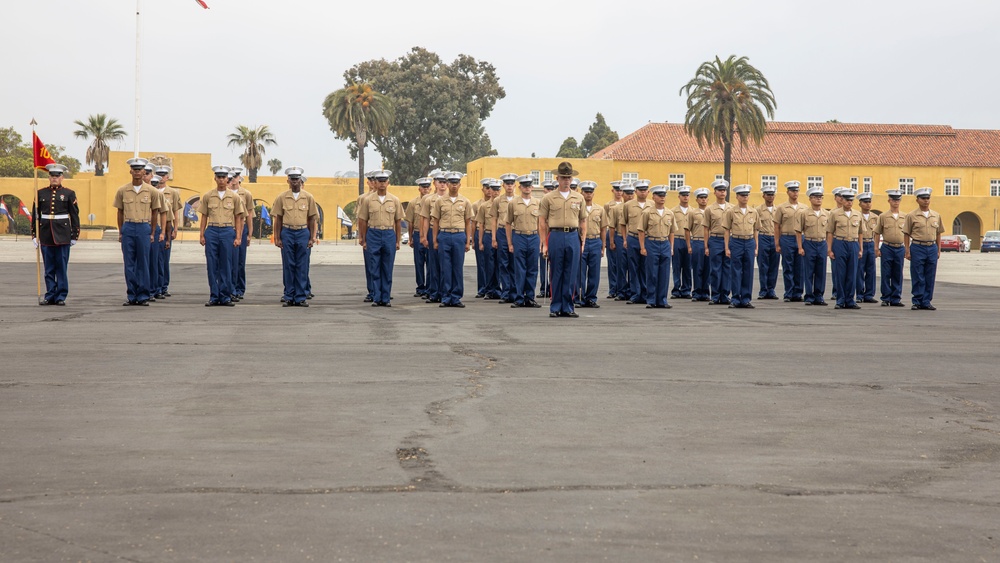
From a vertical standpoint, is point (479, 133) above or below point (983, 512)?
above

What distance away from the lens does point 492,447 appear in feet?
21.7

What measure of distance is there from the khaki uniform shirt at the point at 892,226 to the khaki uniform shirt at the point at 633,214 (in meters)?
3.93

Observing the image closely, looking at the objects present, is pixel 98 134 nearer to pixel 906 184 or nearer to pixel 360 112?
pixel 360 112

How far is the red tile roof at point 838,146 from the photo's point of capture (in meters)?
88.1

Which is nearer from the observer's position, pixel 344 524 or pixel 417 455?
pixel 344 524

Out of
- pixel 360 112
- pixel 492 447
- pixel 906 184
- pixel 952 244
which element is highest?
pixel 360 112

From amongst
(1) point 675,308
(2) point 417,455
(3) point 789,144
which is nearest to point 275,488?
(2) point 417,455

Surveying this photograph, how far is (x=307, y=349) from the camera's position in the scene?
11359mm

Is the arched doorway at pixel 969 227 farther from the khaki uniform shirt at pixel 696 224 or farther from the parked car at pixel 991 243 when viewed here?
the khaki uniform shirt at pixel 696 224

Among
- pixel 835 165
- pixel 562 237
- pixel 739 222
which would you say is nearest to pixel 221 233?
pixel 562 237

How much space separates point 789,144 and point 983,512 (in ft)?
289

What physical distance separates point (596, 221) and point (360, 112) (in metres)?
63.4

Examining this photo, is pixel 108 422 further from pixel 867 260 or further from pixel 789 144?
pixel 789 144

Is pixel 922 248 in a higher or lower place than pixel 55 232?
lower
